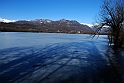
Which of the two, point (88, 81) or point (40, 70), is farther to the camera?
point (40, 70)

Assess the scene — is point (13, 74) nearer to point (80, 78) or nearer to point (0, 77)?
point (0, 77)

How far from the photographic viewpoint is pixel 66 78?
849 centimetres

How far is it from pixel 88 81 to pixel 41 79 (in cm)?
224

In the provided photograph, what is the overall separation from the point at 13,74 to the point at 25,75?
659 mm

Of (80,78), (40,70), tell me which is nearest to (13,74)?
(40,70)

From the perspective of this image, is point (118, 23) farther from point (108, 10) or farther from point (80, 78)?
point (80, 78)

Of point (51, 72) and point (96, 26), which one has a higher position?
point (96, 26)

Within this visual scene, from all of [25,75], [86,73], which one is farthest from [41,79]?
[86,73]

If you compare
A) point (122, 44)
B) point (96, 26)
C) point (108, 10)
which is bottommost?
point (122, 44)

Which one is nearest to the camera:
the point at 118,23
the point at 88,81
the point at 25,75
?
the point at 88,81

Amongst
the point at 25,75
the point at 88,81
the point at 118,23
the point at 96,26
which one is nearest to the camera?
the point at 88,81

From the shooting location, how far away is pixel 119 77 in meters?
9.05

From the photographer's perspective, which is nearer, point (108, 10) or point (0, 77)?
point (0, 77)

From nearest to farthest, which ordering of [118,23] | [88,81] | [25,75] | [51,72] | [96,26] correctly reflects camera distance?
[88,81] → [25,75] → [51,72] → [118,23] → [96,26]
